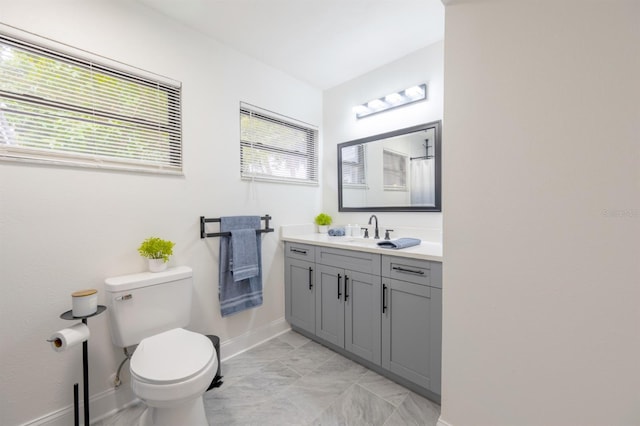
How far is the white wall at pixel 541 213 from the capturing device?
94cm

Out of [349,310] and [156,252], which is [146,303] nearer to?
[156,252]

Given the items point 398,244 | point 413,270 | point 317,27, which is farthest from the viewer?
point 317,27

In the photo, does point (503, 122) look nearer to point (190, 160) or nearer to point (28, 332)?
point (190, 160)

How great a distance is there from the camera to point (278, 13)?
1.78 m

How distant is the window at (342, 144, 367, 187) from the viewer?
8.61ft

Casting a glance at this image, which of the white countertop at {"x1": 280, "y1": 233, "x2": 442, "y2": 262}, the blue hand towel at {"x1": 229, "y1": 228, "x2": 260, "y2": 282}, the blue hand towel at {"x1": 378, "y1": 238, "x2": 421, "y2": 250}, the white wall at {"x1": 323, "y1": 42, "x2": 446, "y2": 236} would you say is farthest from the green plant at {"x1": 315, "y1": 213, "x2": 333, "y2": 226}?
the blue hand towel at {"x1": 378, "y1": 238, "x2": 421, "y2": 250}

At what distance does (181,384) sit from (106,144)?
1.44m

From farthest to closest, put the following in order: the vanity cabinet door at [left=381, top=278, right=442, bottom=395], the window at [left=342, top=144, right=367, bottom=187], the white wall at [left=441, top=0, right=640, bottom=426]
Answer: the window at [left=342, top=144, right=367, bottom=187] < the vanity cabinet door at [left=381, top=278, right=442, bottom=395] < the white wall at [left=441, top=0, right=640, bottom=426]

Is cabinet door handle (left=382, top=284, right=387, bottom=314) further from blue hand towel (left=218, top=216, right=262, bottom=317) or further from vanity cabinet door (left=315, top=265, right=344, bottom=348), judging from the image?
blue hand towel (left=218, top=216, right=262, bottom=317)

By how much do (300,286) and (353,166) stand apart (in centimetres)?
133

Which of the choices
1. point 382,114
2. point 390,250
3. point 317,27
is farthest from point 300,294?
point 317,27

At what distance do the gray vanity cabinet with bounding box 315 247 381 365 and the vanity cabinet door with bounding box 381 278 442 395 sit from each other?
9 centimetres

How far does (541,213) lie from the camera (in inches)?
42.7

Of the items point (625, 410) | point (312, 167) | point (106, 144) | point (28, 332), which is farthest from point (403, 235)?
point (28, 332)
